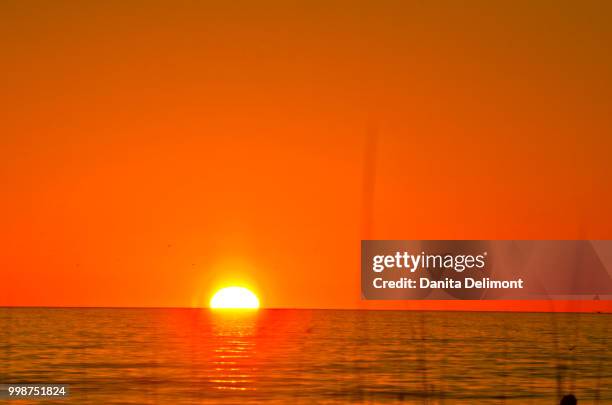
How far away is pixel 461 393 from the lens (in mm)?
48219

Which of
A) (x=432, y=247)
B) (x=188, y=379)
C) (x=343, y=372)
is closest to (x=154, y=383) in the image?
(x=188, y=379)

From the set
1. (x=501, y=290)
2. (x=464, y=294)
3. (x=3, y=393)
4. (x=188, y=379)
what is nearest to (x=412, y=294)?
(x=464, y=294)

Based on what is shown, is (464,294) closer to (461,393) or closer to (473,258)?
(473,258)

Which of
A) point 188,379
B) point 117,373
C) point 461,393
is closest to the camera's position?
point 461,393

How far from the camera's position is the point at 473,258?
57438mm

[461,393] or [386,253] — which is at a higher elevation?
[386,253]

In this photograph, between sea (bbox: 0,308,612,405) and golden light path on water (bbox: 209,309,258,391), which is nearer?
sea (bbox: 0,308,612,405)

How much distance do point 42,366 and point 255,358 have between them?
50.6 feet

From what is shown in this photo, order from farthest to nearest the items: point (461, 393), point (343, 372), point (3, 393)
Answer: point (343, 372)
point (461, 393)
point (3, 393)

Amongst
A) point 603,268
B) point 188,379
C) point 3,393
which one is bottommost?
point 3,393

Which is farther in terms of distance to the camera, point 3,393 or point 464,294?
point 464,294

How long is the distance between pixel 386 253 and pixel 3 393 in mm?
22834

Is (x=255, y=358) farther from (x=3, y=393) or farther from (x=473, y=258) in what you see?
(x=3, y=393)

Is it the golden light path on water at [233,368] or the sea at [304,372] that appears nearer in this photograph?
the sea at [304,372]
